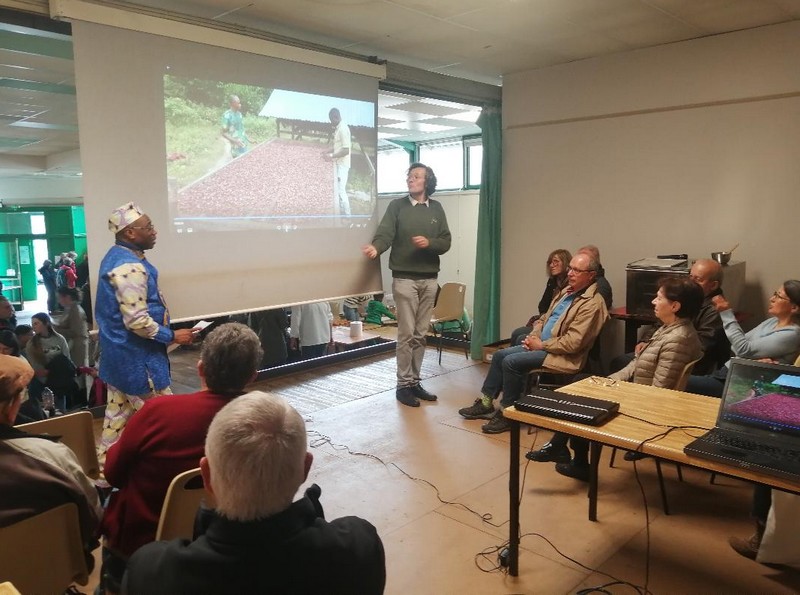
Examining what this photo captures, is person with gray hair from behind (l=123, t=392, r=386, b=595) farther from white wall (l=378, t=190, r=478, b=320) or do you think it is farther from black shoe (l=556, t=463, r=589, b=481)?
white wall (l=378, t=190, r=478, b=320)

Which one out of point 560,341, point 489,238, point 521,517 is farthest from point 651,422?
point 489,238

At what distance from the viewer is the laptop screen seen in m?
1.75

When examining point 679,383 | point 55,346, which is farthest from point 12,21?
point 679,383

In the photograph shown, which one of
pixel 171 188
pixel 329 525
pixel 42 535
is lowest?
pixel 42 535

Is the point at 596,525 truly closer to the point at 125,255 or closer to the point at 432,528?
the point at 432,528

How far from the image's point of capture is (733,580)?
2211mm

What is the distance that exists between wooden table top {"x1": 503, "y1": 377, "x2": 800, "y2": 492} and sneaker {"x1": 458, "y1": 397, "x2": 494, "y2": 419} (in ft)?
5.41

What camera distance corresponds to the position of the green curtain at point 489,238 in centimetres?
551

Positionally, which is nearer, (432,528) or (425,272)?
(432,528)

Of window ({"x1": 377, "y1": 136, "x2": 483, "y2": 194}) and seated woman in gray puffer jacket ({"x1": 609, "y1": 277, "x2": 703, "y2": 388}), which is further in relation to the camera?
window ({"x1": 377, "y1": 136, "x2": 483, "y2": 194})

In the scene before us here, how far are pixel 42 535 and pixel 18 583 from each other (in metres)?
0.13

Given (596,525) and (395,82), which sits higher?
(395,82)

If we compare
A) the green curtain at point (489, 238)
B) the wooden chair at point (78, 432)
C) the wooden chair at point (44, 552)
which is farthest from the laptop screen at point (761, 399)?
the green curtain at point (489, 238)

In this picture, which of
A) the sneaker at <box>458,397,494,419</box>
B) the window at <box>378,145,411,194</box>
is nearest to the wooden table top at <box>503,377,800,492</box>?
the sneaker at <box>458,397,494,419</box>
